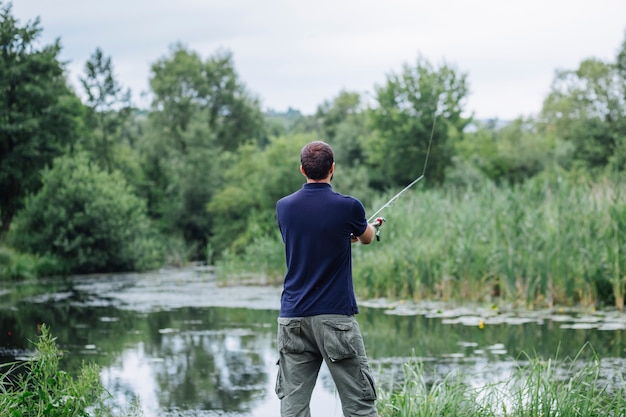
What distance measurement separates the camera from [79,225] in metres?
31.7

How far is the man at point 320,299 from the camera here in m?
4.97

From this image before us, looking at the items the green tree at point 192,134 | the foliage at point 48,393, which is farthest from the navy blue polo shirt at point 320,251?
the green tree at point 192,134

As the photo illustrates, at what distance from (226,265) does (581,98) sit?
4647cm

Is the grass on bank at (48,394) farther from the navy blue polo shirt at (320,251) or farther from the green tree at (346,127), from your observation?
the green tree at (346,127)

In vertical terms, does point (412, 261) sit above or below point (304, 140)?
below

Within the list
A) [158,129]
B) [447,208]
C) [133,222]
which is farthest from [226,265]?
[158,129]

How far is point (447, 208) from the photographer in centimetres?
1884

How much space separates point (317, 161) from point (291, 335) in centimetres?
100

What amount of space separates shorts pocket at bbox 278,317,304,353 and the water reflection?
198 centimetres

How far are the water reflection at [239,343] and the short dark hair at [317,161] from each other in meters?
2.25

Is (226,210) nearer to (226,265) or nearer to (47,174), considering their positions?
(47,174)

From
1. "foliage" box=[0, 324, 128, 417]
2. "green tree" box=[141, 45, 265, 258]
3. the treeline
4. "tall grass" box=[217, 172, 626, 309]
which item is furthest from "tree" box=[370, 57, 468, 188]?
"foliage" box=[0, 324, 128, 417]

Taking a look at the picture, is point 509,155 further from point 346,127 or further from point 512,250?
point 512,250

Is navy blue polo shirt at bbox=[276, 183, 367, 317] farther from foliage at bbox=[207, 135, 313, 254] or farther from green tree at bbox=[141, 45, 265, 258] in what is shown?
green tree at bbox=[141, 45, 265, 258]
